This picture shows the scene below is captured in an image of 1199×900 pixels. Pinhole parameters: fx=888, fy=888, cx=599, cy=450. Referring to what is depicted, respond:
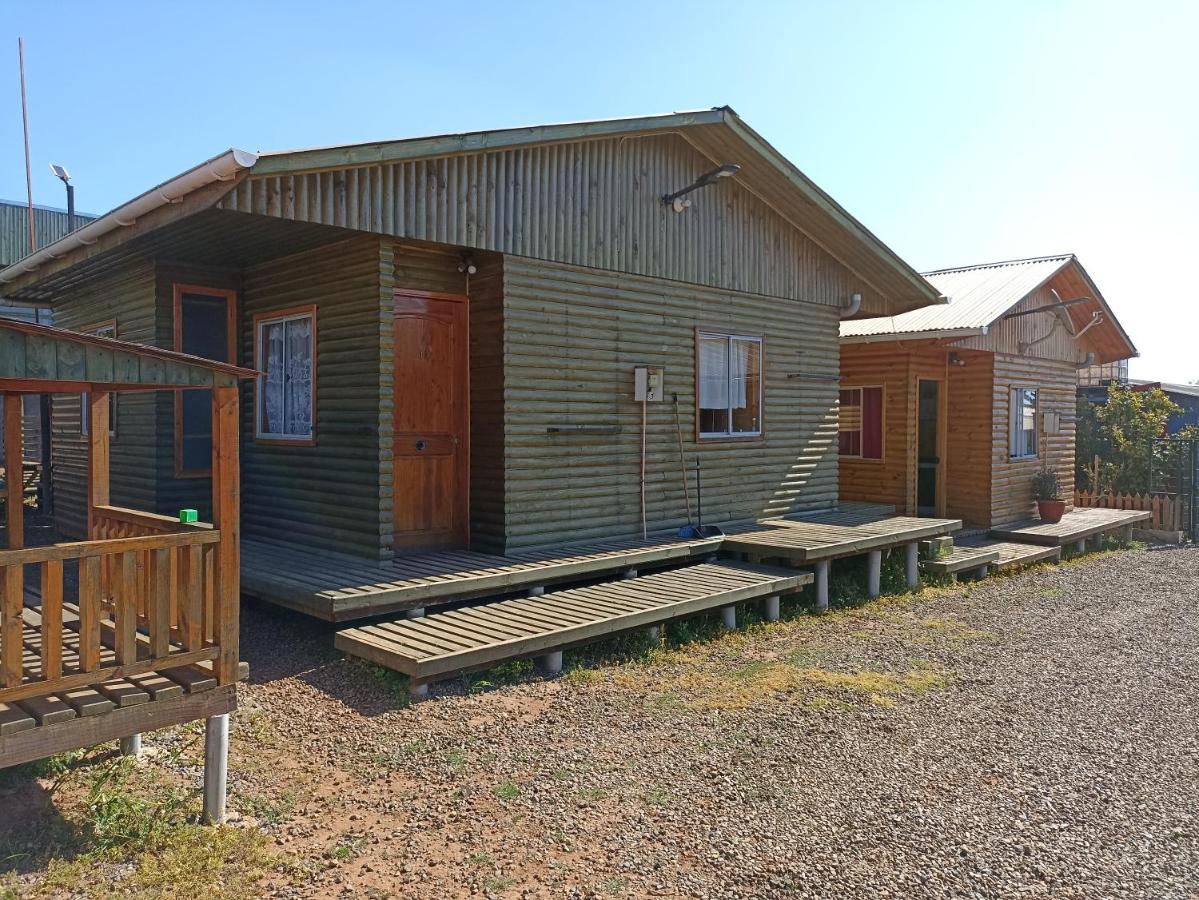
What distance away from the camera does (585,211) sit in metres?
8.43

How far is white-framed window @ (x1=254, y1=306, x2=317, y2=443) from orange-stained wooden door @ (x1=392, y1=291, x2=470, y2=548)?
0.83 metres

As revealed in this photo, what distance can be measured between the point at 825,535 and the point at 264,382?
231 inches

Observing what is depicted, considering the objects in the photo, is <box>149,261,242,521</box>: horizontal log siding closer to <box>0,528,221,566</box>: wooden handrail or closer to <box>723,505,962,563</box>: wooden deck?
<box>0,528,221,566</box>: wooden handrail

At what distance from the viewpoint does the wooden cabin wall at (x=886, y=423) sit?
1328cm

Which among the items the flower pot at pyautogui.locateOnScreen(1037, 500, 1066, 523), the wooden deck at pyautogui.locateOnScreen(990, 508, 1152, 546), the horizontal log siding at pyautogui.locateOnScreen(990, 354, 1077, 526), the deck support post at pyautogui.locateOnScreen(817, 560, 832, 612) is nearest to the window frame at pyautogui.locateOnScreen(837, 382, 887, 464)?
the horizontal log siding at pyautogui.locateOnScreen(990, 354, 1077, 526)

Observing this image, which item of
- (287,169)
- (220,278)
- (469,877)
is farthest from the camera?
(220,278)

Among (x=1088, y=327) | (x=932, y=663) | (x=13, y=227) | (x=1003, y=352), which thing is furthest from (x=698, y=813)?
(x=13, y=227)

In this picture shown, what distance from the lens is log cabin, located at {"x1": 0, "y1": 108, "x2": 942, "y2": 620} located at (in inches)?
274

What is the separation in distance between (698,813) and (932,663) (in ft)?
11.4

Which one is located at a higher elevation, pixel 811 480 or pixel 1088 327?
pixel 1088 327

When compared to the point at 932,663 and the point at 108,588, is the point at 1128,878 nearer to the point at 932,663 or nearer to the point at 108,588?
the point at 932,663

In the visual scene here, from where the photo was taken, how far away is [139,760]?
439 cm

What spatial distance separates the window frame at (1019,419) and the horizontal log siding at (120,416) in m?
11.9

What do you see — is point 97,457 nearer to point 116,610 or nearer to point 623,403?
point 116,610
